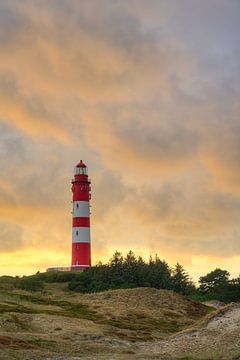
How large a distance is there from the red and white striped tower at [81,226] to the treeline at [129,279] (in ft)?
10.3

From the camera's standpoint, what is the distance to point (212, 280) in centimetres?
13075

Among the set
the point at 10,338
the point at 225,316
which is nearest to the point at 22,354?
the point at 10,338

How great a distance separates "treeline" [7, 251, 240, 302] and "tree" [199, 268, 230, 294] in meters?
1.67

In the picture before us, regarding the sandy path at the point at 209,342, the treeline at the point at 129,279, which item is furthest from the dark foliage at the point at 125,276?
the sandy path at the point at 209,342

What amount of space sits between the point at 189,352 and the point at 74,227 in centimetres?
6652

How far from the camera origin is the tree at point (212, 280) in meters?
128

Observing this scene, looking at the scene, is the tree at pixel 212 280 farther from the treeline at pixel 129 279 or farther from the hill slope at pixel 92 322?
the hill slope at pixel 92 322

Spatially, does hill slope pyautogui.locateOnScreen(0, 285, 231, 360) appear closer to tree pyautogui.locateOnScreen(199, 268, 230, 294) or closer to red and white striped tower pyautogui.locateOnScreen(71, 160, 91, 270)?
red and white striped tower pyautogui.locateOnScreen(71, 160, 91, 270)

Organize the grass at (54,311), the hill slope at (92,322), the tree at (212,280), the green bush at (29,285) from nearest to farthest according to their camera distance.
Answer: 1. the hill slope at (92,322)
2. the grass at (54,311)
3. the green bush at (29,285)
4. the tree at (212,280)

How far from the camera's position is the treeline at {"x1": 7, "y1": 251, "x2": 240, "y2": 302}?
10638cm

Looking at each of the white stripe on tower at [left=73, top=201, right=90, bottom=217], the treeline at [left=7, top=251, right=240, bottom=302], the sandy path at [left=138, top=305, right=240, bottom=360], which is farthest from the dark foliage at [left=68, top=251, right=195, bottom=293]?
the sandy path at [left=138, top=305, right=240, bottom=360]

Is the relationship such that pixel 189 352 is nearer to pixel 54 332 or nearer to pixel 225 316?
pixel 225 316

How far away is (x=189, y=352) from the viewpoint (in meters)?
53.4

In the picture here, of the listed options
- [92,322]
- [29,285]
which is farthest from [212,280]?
[92,322]
